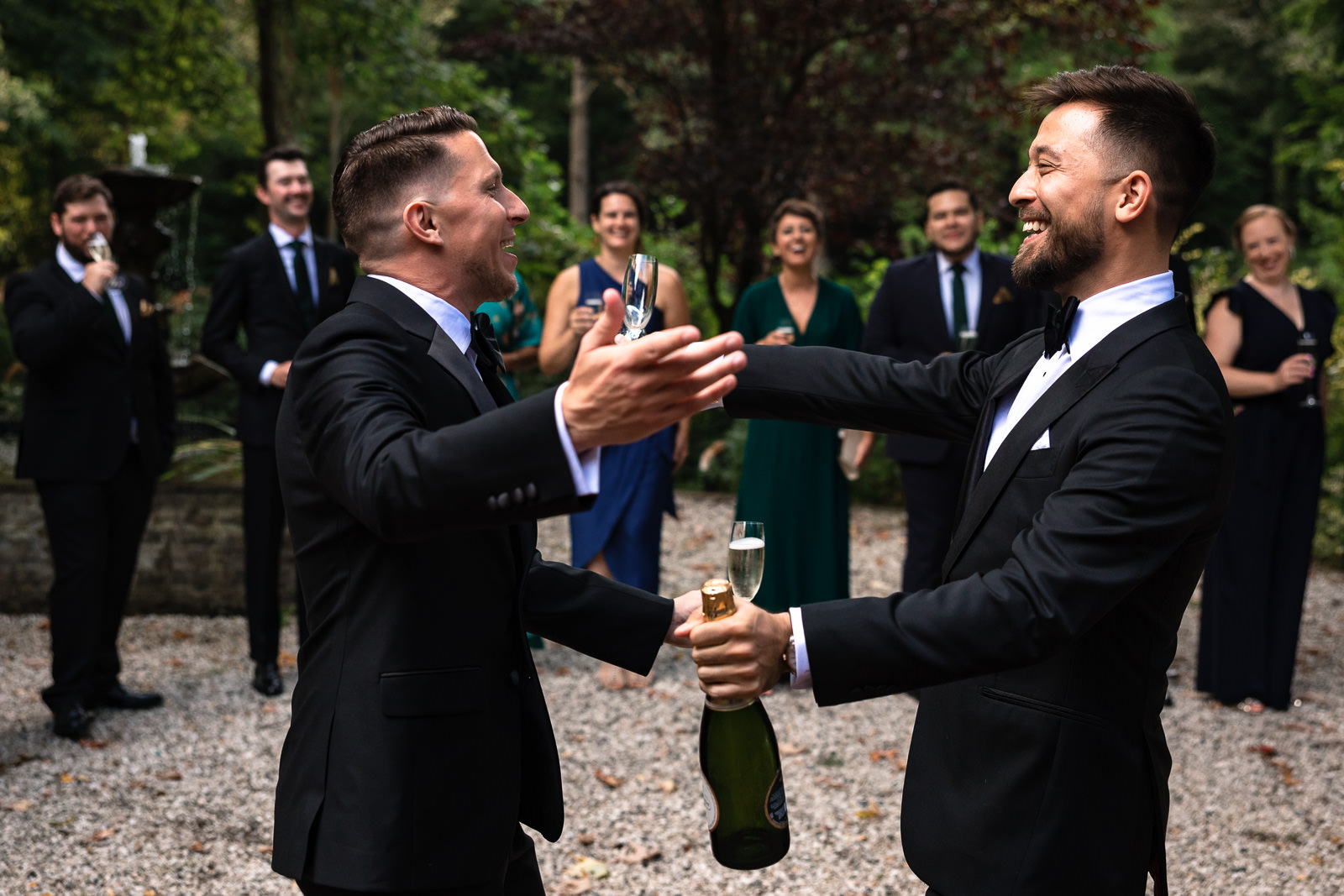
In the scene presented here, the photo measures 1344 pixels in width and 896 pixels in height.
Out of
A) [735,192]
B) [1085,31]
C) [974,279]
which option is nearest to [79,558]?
[974,279]

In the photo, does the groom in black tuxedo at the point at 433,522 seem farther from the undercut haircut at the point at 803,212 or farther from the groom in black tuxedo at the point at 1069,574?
the undercut haircut at the point at 803,212

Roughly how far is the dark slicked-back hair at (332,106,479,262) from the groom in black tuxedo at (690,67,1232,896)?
1.03 meters

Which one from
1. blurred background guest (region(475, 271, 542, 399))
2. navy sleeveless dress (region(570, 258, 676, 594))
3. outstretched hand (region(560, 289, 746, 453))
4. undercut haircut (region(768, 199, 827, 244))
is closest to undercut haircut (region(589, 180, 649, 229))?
navy sleeveless dress (region(570, 258, 676, 594))

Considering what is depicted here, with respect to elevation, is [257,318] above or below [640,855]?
above

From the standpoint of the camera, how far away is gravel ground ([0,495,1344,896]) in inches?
170

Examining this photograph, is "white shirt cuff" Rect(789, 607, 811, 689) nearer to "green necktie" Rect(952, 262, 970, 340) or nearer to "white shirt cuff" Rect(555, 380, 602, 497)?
"white shirt cuff" Rect(555, 380, 602, 497)

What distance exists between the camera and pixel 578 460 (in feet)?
5.95

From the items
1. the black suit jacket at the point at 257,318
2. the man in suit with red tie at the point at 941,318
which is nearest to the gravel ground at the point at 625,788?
the man in suit with red tie at the point at 941,318

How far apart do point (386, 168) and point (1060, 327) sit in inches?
54.3

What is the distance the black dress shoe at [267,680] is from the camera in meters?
6.25

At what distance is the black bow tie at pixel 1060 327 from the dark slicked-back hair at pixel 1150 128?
245 mm

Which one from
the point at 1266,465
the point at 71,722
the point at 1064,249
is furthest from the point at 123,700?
the point at 1266,465

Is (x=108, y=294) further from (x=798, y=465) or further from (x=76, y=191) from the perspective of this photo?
(x=798, y=465)

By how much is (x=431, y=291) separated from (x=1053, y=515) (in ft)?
4.10
